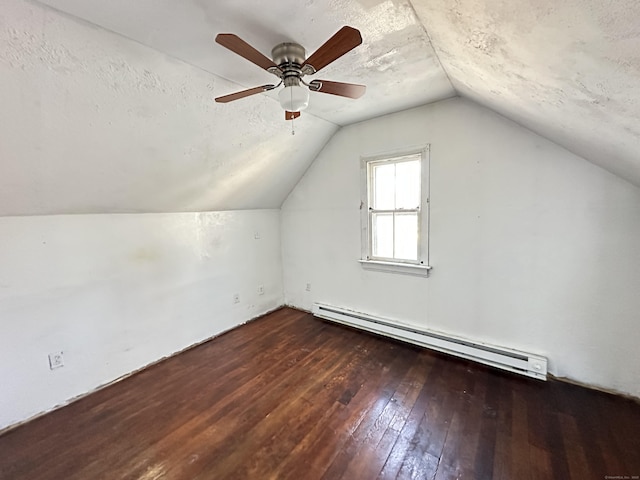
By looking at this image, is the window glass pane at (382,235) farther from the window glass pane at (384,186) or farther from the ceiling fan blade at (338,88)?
the ceiling fan blade at (338,88)

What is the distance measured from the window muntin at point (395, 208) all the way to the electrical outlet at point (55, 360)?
2912 millimetres

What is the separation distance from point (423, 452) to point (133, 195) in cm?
286

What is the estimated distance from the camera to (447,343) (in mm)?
2703

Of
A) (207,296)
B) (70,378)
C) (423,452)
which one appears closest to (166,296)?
(207,296)

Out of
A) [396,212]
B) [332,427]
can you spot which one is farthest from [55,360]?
[396,212]

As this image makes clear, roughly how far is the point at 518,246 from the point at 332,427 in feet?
6.85

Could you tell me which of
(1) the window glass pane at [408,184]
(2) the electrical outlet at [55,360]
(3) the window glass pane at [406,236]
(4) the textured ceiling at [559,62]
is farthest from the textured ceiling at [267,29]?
(2) the electrical outlet at [55,360]

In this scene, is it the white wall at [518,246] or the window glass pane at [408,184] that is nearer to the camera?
the white wall at [518,246]

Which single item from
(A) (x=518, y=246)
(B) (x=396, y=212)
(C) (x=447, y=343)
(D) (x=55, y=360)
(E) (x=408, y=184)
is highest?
(E) (x=408, y=184)

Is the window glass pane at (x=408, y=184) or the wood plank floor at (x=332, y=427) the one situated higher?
the window glass pane at (x=408, y=184)

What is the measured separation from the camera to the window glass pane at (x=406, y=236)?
2.93 metres

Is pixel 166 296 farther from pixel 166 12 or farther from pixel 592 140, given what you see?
pixel 592 140

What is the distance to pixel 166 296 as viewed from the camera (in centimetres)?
282

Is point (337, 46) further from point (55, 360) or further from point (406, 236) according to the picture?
point (55, 360)
